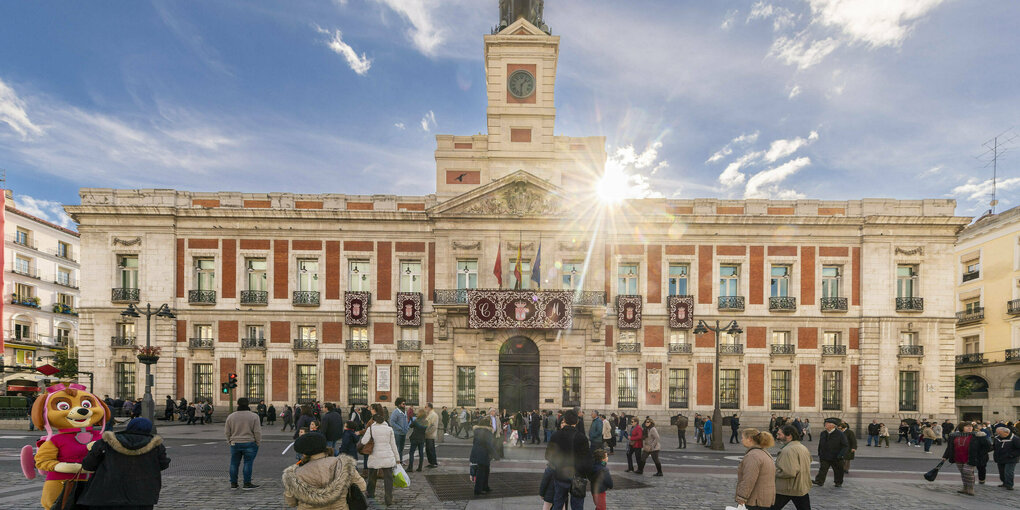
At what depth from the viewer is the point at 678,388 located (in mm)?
32562

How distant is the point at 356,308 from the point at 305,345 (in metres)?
3.79

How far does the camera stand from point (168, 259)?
107 feet

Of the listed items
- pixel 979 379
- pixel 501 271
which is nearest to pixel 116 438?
pixel 501 271

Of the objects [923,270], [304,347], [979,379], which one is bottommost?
[979,379]

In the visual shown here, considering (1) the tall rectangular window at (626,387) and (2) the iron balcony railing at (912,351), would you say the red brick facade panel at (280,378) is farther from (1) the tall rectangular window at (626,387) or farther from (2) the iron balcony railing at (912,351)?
(2) the iron balcony railing at (912,351)

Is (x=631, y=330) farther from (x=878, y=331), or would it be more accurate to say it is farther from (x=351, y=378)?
(x=351, y=378)

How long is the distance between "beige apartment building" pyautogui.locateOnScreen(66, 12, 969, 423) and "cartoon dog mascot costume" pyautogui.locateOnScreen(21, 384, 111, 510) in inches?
939

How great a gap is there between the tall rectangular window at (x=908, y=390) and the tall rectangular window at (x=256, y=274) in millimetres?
37882

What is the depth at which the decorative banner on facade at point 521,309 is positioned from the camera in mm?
30797

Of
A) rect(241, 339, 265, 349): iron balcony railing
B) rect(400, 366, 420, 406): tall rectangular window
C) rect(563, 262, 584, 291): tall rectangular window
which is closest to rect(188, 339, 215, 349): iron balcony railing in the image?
rect(241, 339, 265, 349): iron balcony railing

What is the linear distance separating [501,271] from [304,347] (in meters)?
12.6

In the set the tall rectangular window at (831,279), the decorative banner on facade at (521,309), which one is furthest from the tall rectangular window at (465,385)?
the tall rectangular window at (831,279)

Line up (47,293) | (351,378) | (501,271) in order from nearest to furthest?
(501,271) < (351,378) < (47,293)

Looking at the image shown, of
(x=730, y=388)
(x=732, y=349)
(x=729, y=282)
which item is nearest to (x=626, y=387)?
(x=730, y=388)
